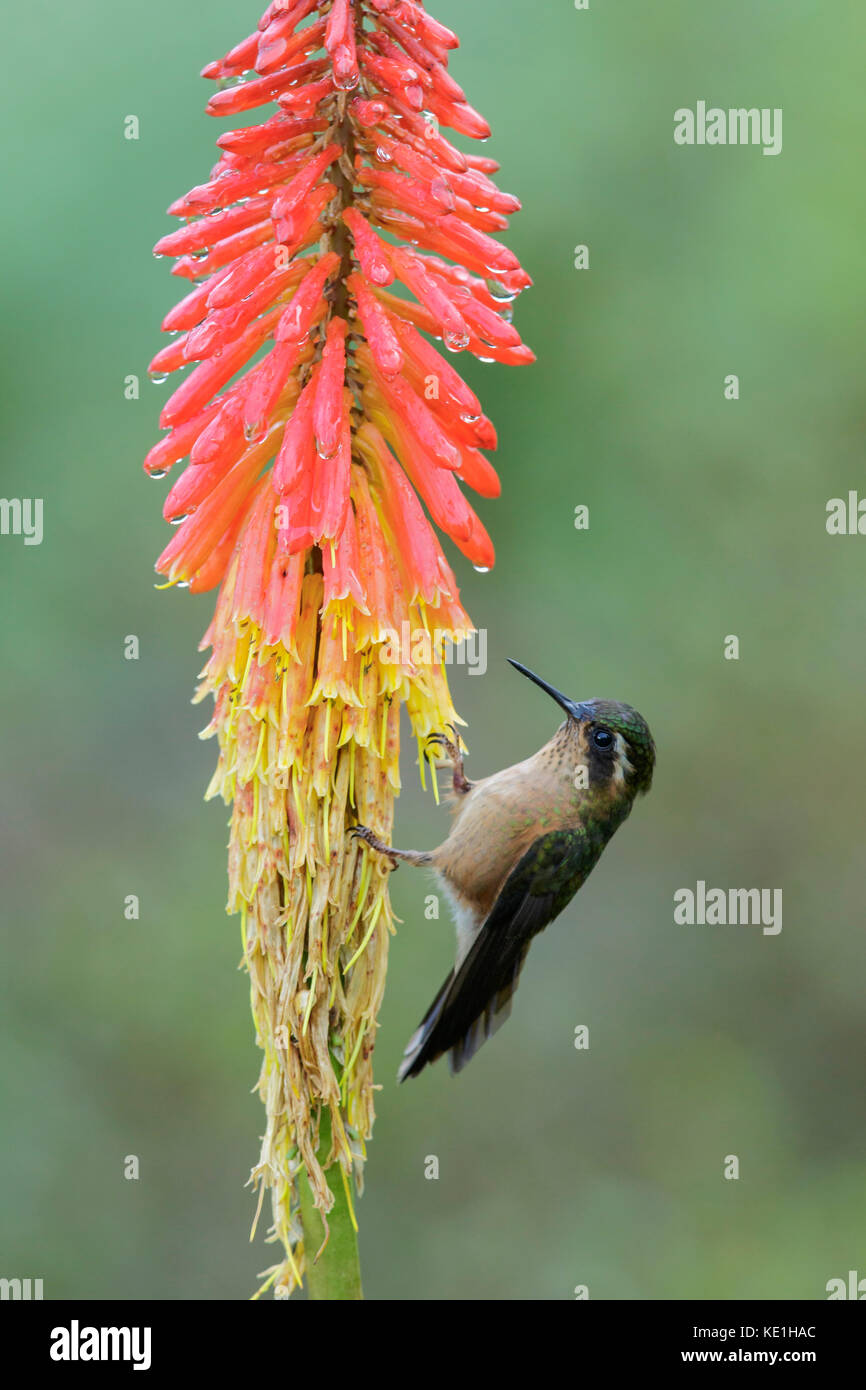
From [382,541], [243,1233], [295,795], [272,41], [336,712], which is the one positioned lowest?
[243,1233]

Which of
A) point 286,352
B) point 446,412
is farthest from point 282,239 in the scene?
point 446,412

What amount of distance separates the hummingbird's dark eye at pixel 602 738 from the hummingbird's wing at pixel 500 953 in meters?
0.27

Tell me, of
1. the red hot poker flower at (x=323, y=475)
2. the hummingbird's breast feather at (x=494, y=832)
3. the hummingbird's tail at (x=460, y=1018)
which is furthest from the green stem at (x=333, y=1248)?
the hummingbird's breast feather at (x=494, y=832)

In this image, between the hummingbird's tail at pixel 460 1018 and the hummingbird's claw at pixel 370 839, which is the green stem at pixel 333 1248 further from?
the hummingbird's claw at pixel 370 839

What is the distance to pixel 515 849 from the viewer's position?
4000 mm

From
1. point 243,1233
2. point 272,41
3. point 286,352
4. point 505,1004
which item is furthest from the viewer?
point 243,1233

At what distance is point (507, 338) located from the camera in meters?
Result: 3.35

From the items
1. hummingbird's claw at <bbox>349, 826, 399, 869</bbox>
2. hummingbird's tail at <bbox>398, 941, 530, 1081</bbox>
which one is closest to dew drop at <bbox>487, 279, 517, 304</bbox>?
hummingbird's claw at <bbox>349, 826, 399, 869</bbox>

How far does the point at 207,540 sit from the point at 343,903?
3.25 ft

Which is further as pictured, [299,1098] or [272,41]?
[299,1098]

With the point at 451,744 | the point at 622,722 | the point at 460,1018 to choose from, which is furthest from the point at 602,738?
the point at 460,1018

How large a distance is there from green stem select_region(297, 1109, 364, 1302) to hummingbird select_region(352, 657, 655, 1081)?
0.51 metres

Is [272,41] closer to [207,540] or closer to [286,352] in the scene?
[286,352]

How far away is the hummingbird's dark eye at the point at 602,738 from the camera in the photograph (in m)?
4.07
